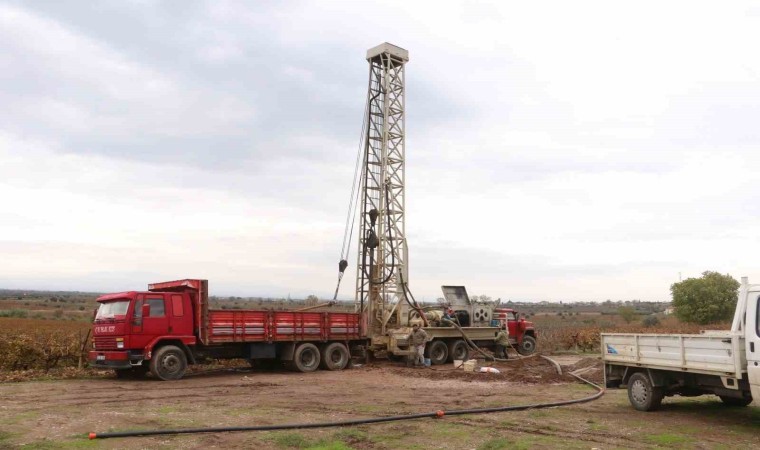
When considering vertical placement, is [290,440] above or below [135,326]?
below

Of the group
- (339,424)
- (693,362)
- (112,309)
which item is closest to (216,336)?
(112,309)

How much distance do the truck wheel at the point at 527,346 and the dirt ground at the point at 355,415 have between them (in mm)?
11213

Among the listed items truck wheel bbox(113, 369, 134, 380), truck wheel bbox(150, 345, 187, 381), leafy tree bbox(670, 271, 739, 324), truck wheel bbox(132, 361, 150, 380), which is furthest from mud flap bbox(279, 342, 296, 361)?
leafy tree bbox(670, 271, 739, 324)

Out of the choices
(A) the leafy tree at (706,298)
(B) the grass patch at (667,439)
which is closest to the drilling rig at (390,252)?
(B) the grass patch at (667,439)

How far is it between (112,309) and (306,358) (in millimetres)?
6505

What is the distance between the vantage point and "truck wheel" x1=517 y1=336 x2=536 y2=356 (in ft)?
98.6

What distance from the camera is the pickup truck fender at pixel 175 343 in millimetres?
17703

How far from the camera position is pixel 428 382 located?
1848 cm

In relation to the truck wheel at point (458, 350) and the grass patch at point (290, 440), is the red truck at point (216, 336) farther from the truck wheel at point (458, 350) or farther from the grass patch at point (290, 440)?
the grass patch at point (290, 440)

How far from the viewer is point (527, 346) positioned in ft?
99.1

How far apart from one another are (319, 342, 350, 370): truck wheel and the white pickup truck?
1068cm

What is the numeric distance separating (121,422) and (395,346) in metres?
13.7

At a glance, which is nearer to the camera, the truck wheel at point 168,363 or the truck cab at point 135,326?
the truck cab at point 135,326

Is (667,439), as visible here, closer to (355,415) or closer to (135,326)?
(355,415)
